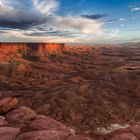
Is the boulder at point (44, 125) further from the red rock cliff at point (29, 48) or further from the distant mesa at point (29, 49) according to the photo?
the red rock cliff at point (29, 48)

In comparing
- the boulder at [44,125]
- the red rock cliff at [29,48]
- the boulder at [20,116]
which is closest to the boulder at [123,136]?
the boulder at [44,125]

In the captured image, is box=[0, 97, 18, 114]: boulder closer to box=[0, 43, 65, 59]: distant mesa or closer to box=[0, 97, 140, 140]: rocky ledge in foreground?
box=[0, 97, 140, 140]: rocky ledge in foreground

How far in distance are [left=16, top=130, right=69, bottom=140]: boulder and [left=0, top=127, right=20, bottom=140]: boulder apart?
0.40 metres

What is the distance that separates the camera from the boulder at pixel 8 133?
12977 mm

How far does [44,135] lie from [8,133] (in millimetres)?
1979

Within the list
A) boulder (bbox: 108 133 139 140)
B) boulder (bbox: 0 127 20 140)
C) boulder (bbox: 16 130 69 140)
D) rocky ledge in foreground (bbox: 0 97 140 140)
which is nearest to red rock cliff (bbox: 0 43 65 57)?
rocky ledge in foreground (bbox: 0 97 140 140)

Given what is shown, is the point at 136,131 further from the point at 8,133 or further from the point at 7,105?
the point at 7,105

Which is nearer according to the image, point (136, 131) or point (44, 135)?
point (44, 135)

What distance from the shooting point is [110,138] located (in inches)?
526

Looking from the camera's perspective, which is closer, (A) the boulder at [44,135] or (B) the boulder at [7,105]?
(A) the boulder at [44,135]

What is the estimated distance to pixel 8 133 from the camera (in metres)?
13.4

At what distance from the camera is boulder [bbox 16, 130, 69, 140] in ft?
41.7

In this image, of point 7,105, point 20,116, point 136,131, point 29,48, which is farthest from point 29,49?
point 136,131

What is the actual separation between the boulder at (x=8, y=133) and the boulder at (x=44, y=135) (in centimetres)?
40
